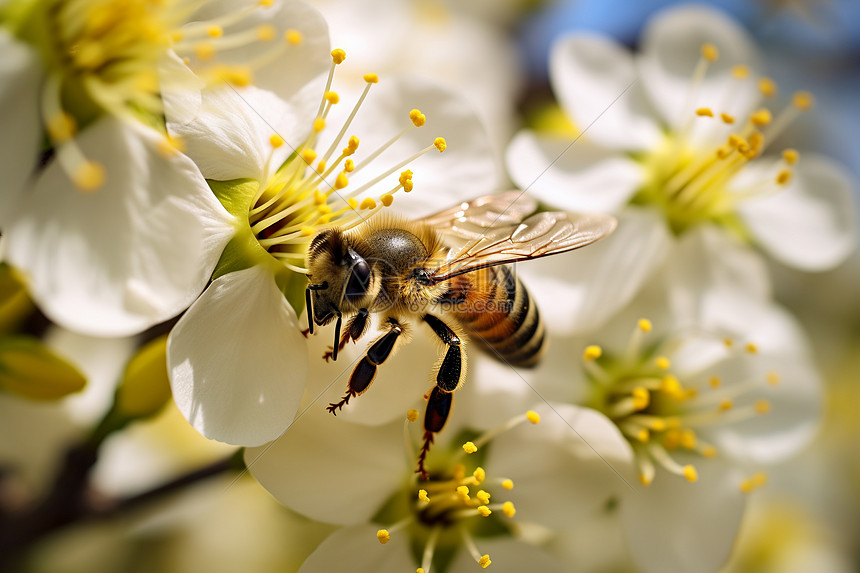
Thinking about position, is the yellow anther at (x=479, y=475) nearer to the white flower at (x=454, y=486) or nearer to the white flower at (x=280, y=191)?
the white flower at (x=454, y=486)

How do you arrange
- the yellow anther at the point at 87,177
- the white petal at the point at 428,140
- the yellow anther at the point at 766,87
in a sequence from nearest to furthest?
1. the yellow anther at the point at 87,177
2. the white petal at the point at 428,140
3. the yellow anther at the point at 766,87

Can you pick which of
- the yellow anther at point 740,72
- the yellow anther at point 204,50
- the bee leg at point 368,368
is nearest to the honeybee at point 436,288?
the bee leg at point 368,368

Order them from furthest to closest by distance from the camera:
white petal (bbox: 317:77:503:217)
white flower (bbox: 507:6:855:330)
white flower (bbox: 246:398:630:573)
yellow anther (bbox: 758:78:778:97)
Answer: yellow anther (bbox: 758:78:778:97)
white flower (bbox: 507:6:855:330)
white petal (bbox: 317:77:503:217)
white flower (bbox: 246:398:630:573)

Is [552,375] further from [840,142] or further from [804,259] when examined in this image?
[840,142]

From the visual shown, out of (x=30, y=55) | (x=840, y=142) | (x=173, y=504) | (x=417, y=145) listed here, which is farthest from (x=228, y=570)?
(x=840, y=142)

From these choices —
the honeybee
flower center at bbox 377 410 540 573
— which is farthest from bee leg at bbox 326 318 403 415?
flower center at bbox 377 410 540 573

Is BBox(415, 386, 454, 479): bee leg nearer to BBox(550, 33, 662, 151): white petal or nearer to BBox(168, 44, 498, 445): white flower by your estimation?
BBox(168, 44, 498, 445): white flower
